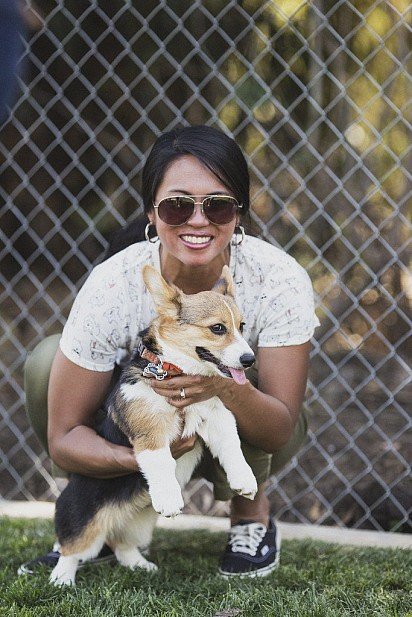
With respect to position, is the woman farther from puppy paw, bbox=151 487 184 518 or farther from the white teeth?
puppy paw, bbox=151 487 184 518

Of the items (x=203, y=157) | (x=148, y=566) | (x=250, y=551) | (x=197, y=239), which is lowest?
(x=250, y=551)

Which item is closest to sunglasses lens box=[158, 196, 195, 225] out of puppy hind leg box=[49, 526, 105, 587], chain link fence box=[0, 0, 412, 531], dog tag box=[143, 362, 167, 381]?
dog tag box=[143, 362, 167, 381]

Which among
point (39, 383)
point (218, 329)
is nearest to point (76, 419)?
point (39, 383)

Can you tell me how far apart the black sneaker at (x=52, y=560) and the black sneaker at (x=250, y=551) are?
0.35 meters

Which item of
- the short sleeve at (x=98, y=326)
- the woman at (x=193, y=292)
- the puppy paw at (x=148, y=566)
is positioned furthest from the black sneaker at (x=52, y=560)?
the short sleeve at (x=98, y=326)

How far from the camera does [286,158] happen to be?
3781 mm

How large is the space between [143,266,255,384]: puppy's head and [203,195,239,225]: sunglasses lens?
0.12 m

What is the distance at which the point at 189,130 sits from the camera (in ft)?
8.27

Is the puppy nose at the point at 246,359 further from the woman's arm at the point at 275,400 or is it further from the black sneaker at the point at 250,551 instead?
the black sneaker at the point at 250,551

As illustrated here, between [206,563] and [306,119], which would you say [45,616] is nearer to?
[206,563]

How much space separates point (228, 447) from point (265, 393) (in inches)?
8.8

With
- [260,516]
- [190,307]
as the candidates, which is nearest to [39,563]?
[260,516]

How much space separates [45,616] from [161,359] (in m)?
0.67

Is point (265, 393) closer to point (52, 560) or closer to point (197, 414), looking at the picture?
point (197, 414)
